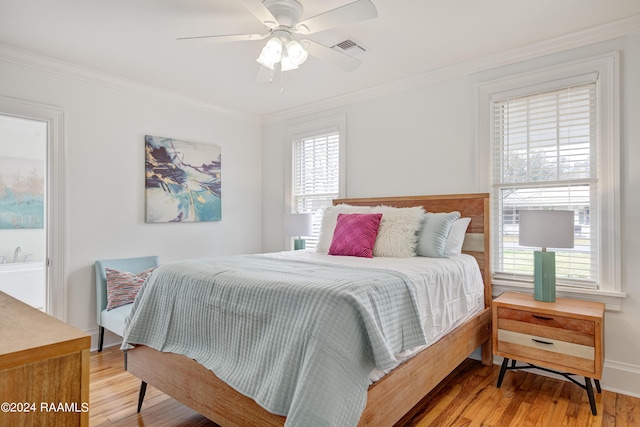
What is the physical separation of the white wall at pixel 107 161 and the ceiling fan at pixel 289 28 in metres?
1.67

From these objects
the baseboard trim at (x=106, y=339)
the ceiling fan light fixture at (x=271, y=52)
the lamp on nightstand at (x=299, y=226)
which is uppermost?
the ceiling fan light fixture at (x=271, y=52)

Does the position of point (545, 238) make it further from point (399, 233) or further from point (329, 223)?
point (329, 223)

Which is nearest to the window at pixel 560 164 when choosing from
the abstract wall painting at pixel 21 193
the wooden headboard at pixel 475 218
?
the wooden headboard at pixel 475 218

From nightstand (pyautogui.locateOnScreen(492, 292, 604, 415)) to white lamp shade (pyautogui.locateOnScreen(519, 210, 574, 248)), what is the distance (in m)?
0.43

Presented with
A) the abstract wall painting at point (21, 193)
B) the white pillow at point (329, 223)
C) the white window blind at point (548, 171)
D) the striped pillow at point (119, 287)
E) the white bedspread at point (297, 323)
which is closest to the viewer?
the white bedspread at point (297, 323)

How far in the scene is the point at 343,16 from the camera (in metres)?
1.96

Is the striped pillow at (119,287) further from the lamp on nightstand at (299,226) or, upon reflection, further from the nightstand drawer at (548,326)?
the nightstand drawer at (548,326)

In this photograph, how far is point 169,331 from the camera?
1999mm

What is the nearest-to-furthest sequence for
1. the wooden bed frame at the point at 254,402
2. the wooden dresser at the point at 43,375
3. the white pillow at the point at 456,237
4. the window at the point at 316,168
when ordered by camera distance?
the wooden dresser at the point at 43,375 < the wooden bed frame at the point at 254,402 < the white pillow at the point at 456,237 < the window at the point at 316,168

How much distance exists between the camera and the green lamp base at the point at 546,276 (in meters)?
2.50

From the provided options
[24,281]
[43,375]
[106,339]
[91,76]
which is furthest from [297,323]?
[24,281]

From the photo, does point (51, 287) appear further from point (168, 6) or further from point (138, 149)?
point (168, 6)

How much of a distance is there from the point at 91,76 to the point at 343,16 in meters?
2.56

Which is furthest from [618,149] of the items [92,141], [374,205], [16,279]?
[16,279]
